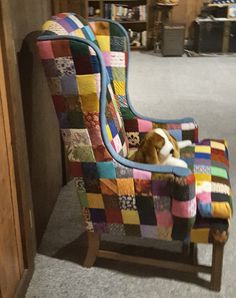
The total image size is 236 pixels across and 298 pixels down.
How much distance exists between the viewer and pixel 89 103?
5.31 ft

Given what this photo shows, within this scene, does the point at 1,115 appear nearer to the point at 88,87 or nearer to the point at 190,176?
the point at 88,87

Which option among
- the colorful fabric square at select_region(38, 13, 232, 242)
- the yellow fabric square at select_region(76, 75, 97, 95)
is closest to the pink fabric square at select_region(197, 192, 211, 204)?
the colorful fabric square at select_region(38, 13, 232, 242)

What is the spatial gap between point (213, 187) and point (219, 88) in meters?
3.07

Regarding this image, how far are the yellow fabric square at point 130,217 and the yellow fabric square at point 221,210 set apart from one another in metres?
0.32

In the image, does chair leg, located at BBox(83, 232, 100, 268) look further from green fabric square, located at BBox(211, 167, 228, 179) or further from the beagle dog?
green fabric square, located at BBox(211, 167, 228, 179)

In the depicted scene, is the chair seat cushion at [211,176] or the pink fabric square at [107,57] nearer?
the chair seat cushion at [211,176]

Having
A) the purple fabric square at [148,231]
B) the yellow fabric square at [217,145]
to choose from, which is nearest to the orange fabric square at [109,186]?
the purple fabric square at [148,231]

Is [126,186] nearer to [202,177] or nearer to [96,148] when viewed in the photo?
[96,148]

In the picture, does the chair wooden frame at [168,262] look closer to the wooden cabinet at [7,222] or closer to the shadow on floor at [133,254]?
the shadow on floor at [133,254]

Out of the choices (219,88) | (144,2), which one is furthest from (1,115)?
(144,2)

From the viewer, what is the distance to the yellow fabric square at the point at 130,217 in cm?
179

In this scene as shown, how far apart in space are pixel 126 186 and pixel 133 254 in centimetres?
50

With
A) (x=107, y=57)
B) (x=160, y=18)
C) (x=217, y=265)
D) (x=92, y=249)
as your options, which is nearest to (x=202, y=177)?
(x=217, y=265)

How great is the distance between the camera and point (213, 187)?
179 cm
